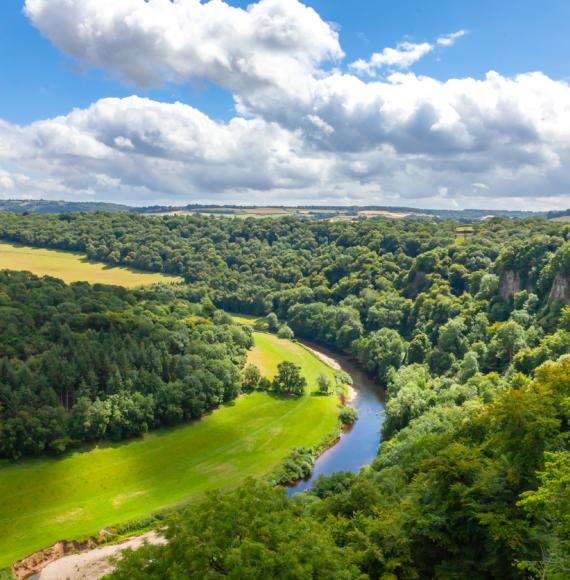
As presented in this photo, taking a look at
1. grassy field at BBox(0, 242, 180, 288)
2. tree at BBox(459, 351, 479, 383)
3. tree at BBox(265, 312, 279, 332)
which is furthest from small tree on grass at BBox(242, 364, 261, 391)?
grassy field at BBox(0, 242, 180, 288)

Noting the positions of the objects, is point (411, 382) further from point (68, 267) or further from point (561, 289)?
point (68, 267)

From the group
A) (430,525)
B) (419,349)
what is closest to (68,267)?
(419,349)

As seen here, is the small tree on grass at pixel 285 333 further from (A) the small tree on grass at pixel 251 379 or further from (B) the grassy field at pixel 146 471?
(B) the grassy field at pixel 146 471

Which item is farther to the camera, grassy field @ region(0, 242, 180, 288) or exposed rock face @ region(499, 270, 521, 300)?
grassy field @ region(0, 242, 180, 288)

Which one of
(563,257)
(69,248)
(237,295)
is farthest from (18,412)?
(69,248)

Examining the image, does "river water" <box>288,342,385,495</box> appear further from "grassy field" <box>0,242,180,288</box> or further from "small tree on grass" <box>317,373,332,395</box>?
"grassy field" <box>0,242,180,288</box>

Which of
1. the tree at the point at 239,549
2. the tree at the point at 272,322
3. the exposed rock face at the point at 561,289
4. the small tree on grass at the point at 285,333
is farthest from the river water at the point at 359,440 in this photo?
the tree at the point at 272,322
